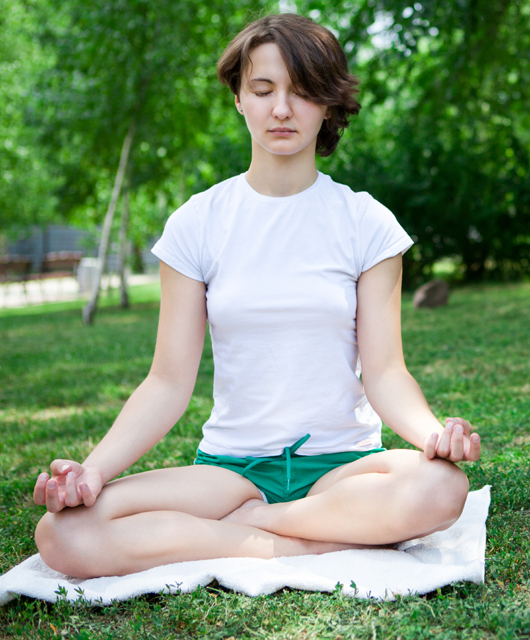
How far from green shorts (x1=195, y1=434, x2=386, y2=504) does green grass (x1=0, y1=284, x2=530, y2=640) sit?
0.36 m

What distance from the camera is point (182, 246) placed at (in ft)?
6.85

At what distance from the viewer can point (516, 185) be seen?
1112cm

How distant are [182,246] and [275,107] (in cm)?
50

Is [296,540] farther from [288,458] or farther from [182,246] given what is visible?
[182,246]

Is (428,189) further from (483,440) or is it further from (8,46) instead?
(8,46)

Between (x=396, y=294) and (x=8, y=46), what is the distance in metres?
19.9

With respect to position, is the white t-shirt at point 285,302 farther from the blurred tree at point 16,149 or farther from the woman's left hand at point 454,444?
the blurred tree at point 16,149

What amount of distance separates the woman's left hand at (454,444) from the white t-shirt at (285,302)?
0.38 m

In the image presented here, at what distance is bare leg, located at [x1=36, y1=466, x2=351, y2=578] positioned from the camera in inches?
71.1

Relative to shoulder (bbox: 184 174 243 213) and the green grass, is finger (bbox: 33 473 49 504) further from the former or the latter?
shoulder (bbox: 184 174 243 213)

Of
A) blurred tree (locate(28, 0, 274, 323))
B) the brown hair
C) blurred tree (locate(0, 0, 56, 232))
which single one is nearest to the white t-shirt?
the brown hair

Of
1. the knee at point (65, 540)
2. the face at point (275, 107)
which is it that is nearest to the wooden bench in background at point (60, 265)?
the face at point (275, 107)

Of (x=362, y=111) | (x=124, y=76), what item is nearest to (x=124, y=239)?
(x=124, y=76)

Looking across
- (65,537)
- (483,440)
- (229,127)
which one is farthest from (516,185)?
(65,537)
